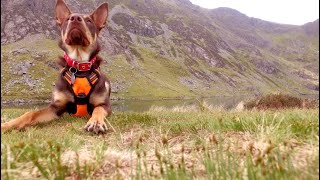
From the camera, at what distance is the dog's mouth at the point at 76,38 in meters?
9.55

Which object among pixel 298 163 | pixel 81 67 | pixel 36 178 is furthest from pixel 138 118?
pixel 298 163

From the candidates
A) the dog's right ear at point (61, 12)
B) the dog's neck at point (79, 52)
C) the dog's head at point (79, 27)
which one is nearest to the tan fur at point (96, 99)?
the dog's neck at point (79, 52)

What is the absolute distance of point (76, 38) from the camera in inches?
385

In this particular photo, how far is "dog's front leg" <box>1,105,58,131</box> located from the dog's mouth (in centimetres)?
184

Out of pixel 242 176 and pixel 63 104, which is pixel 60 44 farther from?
pixel 242 176

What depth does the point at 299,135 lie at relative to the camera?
16.3 ft

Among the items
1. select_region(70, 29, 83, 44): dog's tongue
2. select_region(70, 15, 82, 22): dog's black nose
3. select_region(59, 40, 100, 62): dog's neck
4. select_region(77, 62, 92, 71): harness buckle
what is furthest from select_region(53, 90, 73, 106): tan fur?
select_region(70, 15, 82, 22): dog's black nose

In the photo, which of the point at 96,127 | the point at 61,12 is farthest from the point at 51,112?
the point at 61,12

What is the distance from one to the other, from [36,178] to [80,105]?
250 inches

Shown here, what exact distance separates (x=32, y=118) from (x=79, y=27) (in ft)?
8.61

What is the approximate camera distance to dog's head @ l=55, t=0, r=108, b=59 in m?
9.49

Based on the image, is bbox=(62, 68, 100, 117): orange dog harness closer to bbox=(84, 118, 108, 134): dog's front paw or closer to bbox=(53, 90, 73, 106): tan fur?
bbox=(53, 90, 73, 106): tan fur

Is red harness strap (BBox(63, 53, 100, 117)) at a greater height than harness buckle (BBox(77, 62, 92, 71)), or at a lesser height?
lesser

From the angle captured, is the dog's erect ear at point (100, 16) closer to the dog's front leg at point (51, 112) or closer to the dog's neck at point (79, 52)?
the dog's neck at point (79, 52)
